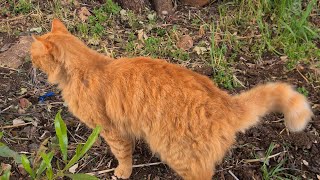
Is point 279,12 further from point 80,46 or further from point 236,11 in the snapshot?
point 80,46

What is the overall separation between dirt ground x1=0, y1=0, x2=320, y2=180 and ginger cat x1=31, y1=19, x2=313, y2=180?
44 centimetres

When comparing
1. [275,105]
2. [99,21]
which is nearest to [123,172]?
[275,105]

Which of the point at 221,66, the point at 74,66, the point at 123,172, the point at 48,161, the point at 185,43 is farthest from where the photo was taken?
the point at 185,43

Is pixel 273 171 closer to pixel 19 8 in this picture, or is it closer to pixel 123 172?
pixel 123 172

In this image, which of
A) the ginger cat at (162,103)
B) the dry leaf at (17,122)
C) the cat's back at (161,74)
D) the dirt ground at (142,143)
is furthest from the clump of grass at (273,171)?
the dry leaf at (17,122)

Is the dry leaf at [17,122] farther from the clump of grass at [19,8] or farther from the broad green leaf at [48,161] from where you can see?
the clump of grass at [19,8]

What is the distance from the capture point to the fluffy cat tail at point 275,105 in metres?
2.48

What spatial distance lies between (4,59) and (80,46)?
5.02 ft

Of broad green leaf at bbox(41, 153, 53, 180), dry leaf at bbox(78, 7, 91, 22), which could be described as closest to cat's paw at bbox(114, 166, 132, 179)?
broad green leaf at bbox(41, 153, 53, 180)

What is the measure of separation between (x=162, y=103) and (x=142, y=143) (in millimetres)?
874

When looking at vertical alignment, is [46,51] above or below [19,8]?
above

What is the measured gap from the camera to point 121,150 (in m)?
2.91

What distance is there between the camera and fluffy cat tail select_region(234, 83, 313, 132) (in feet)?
8.15

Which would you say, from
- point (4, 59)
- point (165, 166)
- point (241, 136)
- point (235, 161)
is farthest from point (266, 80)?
point (4, 59)
